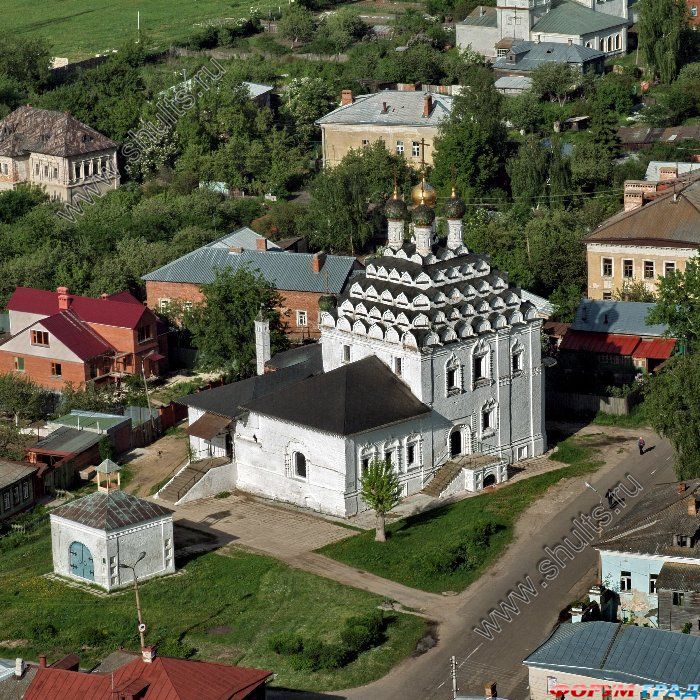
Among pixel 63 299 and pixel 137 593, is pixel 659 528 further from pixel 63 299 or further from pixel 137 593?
pixel 63 299

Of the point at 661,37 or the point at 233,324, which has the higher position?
the point at 661,37

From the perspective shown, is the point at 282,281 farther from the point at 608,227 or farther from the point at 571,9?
the point at 571,9

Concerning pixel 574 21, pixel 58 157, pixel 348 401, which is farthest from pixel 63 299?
pixel 574 21

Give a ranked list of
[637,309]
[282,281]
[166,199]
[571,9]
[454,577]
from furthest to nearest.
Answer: [571,9] < [166,199] < [282,281] < [637,309] < [454,577]

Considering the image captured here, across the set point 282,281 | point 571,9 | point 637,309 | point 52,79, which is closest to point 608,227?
point 637,309

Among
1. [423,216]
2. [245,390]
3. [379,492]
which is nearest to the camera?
[379,492]

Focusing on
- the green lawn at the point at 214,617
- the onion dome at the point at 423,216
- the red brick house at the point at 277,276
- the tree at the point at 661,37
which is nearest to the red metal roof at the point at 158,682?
the green lawn at the point at 214,617
